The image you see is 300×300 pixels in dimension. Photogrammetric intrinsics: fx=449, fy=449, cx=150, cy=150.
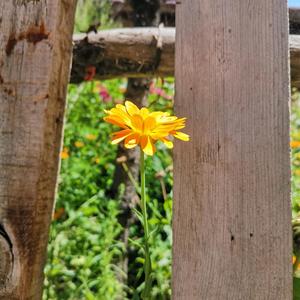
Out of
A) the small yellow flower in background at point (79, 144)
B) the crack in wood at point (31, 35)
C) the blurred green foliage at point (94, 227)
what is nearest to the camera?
the crack in wood at point (31, 35)

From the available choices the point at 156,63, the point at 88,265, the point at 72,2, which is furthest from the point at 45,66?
the point at 88,265

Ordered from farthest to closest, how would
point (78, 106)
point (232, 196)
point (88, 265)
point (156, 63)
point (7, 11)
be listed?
point (78, 106), point (88, 265), point (156, 63), point (7, 11), point (232, 196)

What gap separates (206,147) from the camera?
97 cm

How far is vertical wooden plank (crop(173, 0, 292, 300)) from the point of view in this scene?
924 millimetres

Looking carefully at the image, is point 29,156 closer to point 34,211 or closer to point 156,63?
point 34,211

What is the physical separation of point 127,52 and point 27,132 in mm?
844

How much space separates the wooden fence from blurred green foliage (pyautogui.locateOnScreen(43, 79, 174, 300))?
0.50 metres

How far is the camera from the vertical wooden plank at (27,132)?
0.98 m

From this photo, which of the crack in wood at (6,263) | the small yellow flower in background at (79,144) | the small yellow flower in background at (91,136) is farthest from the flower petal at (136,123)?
the small yellow flower in background at (91,136)

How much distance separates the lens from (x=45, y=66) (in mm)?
1026

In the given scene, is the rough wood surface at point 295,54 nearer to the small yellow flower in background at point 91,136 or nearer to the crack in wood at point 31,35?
the crack in wood at point 31,35

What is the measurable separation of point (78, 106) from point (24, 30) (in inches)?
89.6

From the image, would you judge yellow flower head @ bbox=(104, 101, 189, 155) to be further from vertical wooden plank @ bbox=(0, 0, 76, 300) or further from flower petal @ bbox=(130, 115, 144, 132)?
vertical wooden plank @ bbox=(0, 0, 76, 300)

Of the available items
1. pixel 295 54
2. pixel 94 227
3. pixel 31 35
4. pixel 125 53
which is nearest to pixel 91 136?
pixel 94 227
